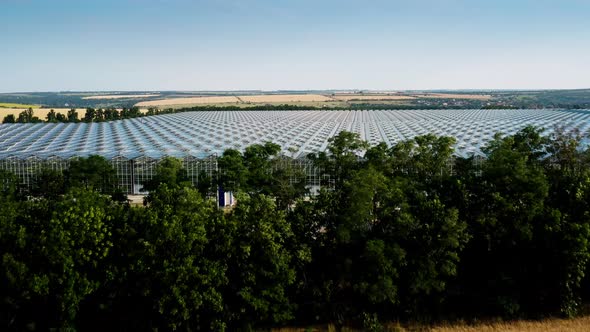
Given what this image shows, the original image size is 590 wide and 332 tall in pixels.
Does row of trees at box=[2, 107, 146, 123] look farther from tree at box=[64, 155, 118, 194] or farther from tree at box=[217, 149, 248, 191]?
tree at box=[217, 149, 248, 191]

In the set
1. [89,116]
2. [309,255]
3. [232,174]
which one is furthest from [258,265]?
[89,116]

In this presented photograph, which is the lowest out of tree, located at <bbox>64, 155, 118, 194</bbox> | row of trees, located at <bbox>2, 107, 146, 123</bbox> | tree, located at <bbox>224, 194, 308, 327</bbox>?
tree, located at <bbox>224, 194, 308, 327</bbox>

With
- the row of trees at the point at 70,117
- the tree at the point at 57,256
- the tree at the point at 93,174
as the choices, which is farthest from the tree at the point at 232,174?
the row of trees at the point at 70,117

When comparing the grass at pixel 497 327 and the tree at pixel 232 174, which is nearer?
the grass at pixel 497 327

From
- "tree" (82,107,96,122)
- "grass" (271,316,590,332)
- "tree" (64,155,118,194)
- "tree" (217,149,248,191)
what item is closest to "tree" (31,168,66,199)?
"tree" (64,155,118,194)

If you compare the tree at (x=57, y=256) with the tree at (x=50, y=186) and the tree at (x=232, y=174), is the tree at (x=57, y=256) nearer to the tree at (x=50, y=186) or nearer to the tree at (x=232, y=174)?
the tree at (x=232, y=174)

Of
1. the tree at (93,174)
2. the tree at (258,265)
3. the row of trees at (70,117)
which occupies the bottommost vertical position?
the tree at (258,265)

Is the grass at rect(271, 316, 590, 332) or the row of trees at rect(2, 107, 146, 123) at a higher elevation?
the row of trees at rect(2, 107, 146, 123)

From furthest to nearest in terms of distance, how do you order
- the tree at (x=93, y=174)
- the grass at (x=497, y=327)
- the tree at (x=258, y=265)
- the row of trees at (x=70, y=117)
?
the row of trees at (x=70, y=117) → the tree at (x=93, y=174) → the grass at (x=497, y=327) → the tree at (x=258, y=265)

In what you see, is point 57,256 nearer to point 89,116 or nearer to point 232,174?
point 232,174

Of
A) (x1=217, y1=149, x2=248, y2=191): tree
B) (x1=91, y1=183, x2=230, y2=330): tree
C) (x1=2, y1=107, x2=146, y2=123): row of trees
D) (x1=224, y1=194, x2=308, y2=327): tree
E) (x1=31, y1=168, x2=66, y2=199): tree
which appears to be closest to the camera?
(x1=91, y1=183, x2=230, y2=330): tree
